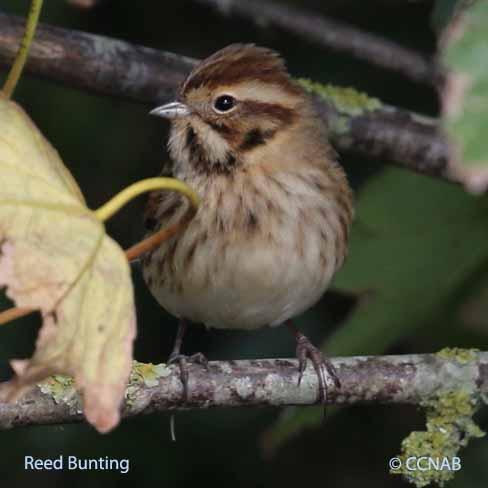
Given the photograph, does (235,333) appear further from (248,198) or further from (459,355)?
(459,355)

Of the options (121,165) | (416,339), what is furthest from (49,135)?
(416,339)

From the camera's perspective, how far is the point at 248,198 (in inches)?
138

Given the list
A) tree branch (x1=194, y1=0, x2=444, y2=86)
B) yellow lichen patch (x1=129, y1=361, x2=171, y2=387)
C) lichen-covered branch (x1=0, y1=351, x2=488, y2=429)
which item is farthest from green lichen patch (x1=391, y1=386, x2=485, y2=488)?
tree branch (x1=194, y1=0, x2=444, y2=86)

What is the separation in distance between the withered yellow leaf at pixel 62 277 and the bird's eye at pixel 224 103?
1.77 metres

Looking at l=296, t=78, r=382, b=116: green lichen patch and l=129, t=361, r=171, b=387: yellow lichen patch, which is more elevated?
l=296, t=78, r=382, b=116: green lichen patch

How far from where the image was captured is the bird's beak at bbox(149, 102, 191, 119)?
3434mm

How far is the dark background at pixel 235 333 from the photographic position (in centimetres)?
400

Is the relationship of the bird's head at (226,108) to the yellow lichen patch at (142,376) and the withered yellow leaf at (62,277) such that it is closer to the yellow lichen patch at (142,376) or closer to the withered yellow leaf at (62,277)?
the yellow lichen patch at (142,376)

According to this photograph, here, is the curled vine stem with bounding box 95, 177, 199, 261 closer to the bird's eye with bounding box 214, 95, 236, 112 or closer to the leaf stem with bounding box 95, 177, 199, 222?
the leaf stem with bounding box 95, 177, 199, 222

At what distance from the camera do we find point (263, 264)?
3510mm

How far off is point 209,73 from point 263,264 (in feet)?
2.09

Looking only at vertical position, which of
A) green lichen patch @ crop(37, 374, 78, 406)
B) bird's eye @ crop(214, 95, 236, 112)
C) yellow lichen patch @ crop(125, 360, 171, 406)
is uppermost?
bird's eye @ crop(214, 95, 236, 112)

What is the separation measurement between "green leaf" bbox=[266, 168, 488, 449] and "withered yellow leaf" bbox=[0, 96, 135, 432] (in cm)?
198

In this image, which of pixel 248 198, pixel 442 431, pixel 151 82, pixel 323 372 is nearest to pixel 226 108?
pixel 248 198
